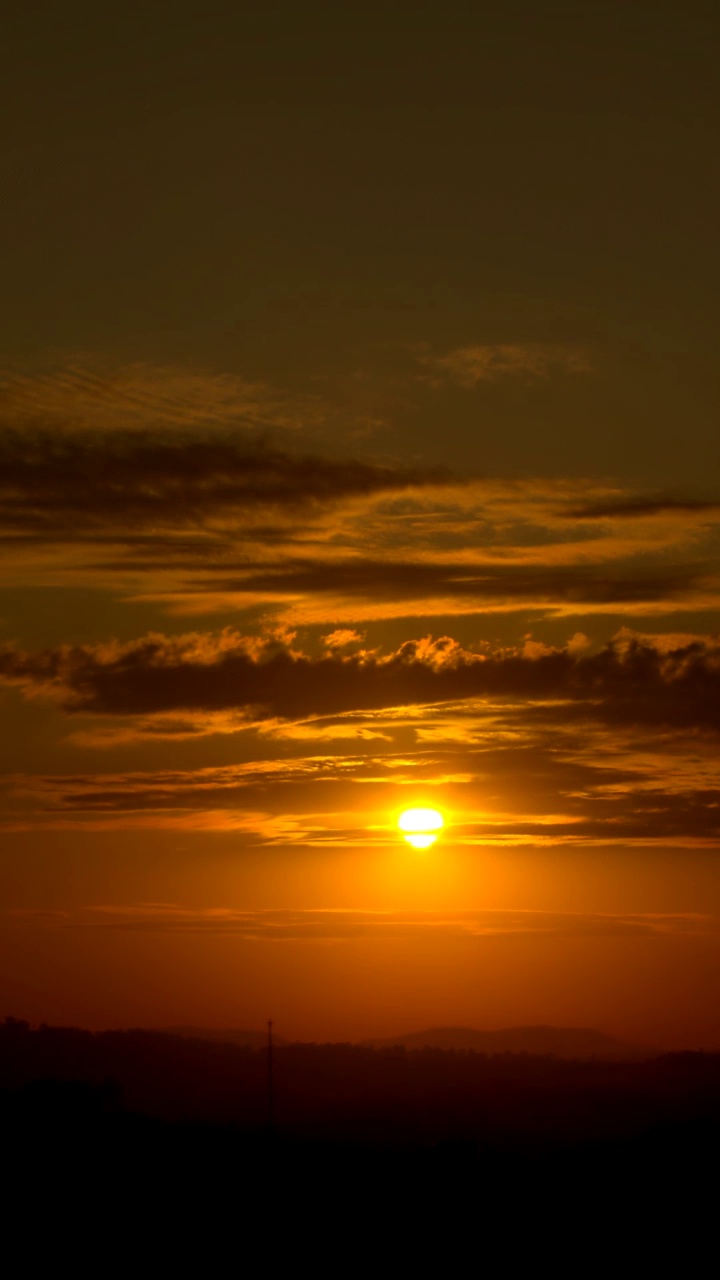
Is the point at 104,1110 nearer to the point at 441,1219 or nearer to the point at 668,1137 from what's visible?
the point at 668,1137

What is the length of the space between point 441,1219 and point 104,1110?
47.1m

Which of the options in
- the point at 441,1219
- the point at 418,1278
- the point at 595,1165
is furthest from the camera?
the point at 595,1165

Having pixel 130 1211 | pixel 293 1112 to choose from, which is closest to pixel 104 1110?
pixel 293 1112

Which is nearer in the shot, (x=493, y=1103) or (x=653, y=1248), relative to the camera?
(x=653, y=1248)

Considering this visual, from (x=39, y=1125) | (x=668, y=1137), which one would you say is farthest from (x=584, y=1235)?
(x=39, y=1125)

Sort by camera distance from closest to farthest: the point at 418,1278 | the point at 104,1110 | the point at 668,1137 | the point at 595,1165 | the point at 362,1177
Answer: the point at 418,1278 → the point at 362,1177 → the point at 595,1165 → the point at 668,1137 → the point at 104,1110

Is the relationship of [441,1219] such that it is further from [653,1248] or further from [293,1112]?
[293,1112]

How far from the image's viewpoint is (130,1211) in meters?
58.1

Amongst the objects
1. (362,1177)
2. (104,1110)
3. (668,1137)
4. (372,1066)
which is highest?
(372,1066)

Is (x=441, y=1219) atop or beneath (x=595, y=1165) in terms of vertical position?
beneath

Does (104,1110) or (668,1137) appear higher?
(104,1110)

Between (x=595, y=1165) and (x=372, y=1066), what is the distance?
55553mm

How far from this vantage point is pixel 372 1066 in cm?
12900

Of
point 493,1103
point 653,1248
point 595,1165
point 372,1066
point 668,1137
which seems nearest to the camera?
point 653,1248
